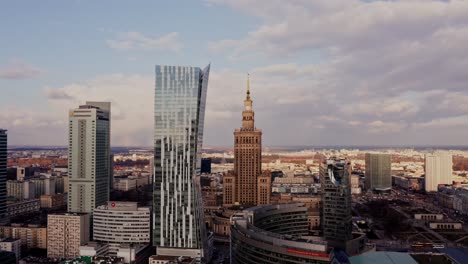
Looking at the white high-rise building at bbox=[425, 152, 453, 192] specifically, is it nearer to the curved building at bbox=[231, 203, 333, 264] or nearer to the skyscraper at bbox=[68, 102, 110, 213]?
the curved building at bbox=[231, 203, 333, 264]

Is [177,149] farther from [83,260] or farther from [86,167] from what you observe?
[86,167]

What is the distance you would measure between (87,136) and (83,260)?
3501 centimetres

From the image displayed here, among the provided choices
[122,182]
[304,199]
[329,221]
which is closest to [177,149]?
[329,221]

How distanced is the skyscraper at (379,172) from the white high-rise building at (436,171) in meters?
12.1

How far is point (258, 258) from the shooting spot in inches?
1476

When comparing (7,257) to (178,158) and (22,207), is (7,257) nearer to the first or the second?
(178,158)

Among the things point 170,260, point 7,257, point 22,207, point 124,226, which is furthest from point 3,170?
point 170,260

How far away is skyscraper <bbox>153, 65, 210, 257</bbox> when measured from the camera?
59.3 m

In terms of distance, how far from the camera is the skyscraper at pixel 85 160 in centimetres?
8181

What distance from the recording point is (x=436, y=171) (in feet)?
460

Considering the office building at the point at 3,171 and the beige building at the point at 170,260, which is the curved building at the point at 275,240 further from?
the office building at the point at 3,171

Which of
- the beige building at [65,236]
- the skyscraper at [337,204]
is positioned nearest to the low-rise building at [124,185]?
the beige building at [65,236]

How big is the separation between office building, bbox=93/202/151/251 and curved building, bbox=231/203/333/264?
24196mm

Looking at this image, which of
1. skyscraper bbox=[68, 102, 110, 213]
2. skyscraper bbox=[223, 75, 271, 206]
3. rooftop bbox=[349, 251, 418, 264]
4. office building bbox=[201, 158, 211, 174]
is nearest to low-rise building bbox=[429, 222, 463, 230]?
skyscraper bbox=[223, 75, 271, 206]
